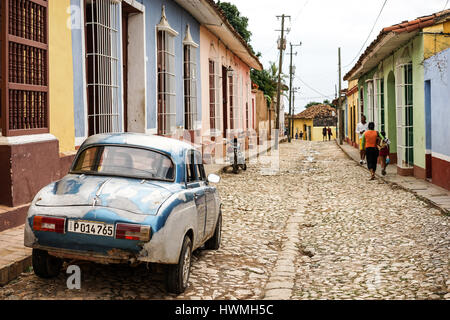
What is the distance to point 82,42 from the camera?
8141 mm

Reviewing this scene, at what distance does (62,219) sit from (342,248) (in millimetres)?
3757

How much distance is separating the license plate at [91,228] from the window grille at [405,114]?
455 inches

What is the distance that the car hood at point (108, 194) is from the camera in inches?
168

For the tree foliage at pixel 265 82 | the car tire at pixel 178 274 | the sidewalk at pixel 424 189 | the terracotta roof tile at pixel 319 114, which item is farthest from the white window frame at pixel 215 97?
the terracotta roof tile at pixel 319 114

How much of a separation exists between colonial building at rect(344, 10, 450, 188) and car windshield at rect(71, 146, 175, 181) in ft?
25.6

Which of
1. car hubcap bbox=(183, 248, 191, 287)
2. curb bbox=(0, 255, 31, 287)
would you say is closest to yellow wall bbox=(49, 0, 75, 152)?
curb bbox=(0, 255, 31, 287)

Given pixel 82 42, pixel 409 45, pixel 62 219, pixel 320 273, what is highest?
pixel 409 45

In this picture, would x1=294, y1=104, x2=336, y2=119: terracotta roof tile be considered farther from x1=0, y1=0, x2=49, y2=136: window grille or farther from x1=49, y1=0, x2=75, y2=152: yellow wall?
x1=0, y1=0, x2=49, y2=136: window grille

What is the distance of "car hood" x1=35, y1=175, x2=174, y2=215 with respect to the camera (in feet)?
14.0

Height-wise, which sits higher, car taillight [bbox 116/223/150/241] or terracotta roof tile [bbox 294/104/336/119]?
terracotta roof tile [bbox 294/104/336/119]

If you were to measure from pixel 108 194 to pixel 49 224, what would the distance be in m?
0.52

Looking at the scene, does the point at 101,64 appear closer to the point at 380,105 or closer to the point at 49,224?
the point at 49,224
